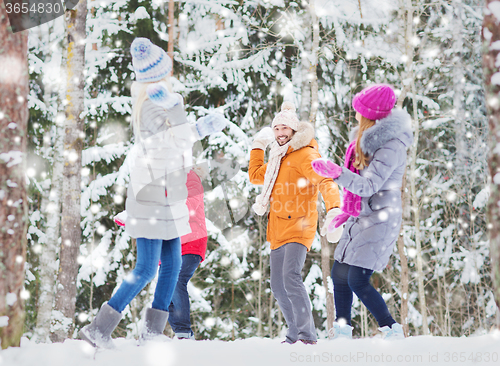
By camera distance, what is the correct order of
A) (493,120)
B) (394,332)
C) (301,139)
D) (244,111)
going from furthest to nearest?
(244,111) → (301,139) → (394,332) → (493,120)

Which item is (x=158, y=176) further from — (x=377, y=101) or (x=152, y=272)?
(x=377, y=101)

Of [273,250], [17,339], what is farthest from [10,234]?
[273,250]

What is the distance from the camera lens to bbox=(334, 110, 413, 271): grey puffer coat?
3.09 m

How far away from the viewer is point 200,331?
382 inches

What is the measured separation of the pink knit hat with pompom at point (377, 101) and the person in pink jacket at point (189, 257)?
1.65m

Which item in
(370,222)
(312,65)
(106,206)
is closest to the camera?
(370,222)

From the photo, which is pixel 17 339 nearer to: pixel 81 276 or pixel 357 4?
pixel 81 276

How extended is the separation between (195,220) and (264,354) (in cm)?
161

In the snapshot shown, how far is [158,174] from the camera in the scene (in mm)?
2875

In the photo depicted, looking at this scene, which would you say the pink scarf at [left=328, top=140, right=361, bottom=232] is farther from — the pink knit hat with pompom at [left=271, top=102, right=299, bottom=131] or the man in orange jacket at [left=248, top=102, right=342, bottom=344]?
the pink knit hat with pompom at [left=271, top=102, right=299, bottom=131]

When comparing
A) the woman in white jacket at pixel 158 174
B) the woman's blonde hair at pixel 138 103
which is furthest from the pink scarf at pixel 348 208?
the woman's blonde hair at pixel 138 103

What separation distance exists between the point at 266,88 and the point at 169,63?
22.4ft

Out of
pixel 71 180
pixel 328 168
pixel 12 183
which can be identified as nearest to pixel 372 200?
pixel 328 168

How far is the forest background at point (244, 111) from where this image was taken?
8086 millimetres
